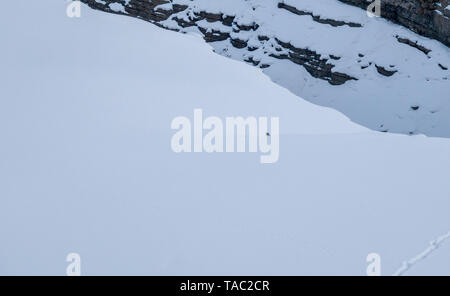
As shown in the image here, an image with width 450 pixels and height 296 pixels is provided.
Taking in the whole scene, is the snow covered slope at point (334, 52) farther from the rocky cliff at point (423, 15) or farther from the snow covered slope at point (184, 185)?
the snow covered slope at point (184, 185)

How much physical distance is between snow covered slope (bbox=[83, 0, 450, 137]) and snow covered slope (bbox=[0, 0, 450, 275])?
17.1 ft

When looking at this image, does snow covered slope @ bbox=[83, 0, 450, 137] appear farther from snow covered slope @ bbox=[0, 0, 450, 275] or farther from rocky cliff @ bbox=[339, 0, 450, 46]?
snow covered slope @ bbox=[0, 0, 450, 275]

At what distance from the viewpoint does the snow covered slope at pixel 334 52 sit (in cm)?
1155

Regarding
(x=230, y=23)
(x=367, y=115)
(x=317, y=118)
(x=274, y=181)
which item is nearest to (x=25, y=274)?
(x=274, y=181)

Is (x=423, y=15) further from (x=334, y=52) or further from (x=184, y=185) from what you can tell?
(x=184, y=185)

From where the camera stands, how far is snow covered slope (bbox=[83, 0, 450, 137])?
1155 cm

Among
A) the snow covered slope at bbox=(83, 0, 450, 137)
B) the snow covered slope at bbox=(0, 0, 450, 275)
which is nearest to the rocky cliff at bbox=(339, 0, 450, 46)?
the snow covered slope at bbox=(83, 0, 450, 137)

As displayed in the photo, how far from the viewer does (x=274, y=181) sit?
179 inches

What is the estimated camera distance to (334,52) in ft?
42.9

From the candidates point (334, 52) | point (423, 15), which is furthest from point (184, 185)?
point (423, 15)

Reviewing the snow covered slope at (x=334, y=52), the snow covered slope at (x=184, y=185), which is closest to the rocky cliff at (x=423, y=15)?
the snow covered slope at (x=334, y=52)

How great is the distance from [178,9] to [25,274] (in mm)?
12335

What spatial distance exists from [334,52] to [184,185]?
377 inches

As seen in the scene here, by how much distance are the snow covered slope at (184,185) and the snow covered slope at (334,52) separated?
5.21 meters
